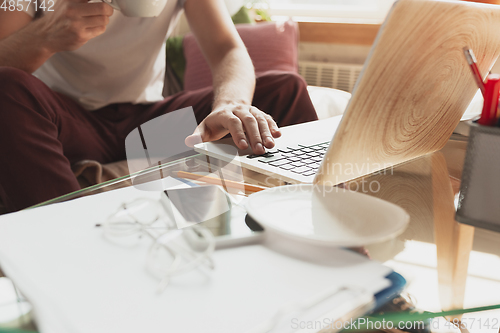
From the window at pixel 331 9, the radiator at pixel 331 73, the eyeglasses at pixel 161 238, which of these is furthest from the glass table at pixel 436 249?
the window at pixel 331 9

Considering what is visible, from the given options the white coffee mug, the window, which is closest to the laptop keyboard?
the white coffee mug

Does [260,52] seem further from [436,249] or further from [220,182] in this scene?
[436,249]

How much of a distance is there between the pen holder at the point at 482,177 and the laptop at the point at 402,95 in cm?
10

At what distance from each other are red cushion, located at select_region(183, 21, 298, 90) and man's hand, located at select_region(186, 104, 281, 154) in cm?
106

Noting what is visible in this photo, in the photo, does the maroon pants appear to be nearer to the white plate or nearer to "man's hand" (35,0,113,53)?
"man's hand" (35,0,113,53)

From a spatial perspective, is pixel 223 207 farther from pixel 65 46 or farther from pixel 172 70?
pixel 172 70

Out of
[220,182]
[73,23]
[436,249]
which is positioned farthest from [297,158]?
[73,23]

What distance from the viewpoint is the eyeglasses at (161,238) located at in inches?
13.2

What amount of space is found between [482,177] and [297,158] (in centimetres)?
26

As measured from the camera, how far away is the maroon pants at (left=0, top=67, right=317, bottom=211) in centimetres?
86

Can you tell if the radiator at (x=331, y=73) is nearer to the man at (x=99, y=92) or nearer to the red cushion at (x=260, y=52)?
the red cushion at (x=260, y=52)

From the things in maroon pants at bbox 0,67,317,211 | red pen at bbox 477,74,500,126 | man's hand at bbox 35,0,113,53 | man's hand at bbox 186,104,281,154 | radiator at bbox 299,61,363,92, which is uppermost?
man's hand at bbox 35,0,113,53

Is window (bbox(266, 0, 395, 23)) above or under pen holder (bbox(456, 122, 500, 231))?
above

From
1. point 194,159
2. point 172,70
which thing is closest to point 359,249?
point 194,159
